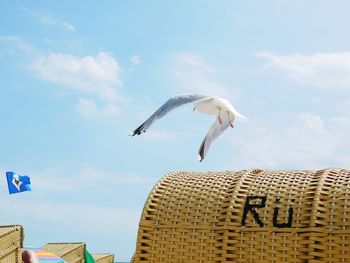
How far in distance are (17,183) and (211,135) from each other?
4.43 meters

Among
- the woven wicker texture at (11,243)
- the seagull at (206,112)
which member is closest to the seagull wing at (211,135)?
the seagull at (206,112)

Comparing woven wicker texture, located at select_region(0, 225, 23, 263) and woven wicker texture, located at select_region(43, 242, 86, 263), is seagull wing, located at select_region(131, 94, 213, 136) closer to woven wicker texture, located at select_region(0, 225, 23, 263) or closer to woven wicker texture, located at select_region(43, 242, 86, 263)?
woven wicker texture, located at select_region(0, 225, 23, 263)

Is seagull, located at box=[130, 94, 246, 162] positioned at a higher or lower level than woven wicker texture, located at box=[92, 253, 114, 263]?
higher

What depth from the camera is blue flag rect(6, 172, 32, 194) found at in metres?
10.8

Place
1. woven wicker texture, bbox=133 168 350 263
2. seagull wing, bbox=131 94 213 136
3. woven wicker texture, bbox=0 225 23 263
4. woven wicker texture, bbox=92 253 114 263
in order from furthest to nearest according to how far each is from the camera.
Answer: woven wicker texture, bbox=92 253 114 263 → seagull wing, bbox=131 94 213 136 → woven wicker texture, bbox=0 225 23 263 → woven wicker texture, bbox=133 168 350 263

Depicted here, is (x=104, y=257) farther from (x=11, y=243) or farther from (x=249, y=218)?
(x=249, y=218)

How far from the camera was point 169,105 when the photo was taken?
7.59 meters

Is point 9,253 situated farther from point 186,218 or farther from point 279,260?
point 279,260

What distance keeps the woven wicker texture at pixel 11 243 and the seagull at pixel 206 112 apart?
5.31 ft

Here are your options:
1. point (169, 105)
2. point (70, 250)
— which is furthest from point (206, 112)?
point (70, 250)

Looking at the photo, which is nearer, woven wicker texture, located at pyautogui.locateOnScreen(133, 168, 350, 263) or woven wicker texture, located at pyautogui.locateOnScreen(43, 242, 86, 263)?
woven wicker texture, located at pyautogui.locateOnScreen(133, 168, 350, 263)

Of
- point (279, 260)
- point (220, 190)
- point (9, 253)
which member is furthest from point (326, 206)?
point (9, 253)

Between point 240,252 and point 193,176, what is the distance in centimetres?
93

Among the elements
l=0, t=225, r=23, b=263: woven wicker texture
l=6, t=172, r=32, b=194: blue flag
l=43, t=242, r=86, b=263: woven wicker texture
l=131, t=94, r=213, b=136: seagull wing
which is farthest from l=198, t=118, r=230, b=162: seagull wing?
l=6, t=172, r=32, b=194: blue flag
